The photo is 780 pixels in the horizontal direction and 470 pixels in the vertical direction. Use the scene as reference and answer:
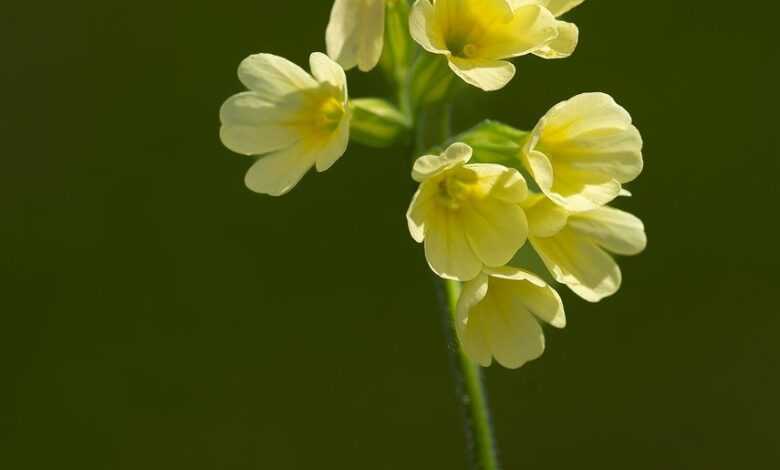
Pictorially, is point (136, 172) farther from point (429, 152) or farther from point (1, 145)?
point (429, 152)

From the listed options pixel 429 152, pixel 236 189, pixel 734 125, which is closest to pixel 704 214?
pixel 734 125

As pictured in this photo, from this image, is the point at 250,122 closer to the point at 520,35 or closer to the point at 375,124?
the point at 375,124

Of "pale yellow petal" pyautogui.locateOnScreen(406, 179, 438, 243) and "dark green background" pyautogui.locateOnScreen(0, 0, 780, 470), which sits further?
"dark green background" pyautogui.locateOnScreen(0, 0, 780, 470)

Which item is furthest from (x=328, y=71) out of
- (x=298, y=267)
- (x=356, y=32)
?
(x=298, y=267)

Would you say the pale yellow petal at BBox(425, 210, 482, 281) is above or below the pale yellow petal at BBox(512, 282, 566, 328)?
above

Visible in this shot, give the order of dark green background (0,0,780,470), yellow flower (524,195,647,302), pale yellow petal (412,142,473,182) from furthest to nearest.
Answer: dark green background (0,0,780,470) < yellow flower (524,195,647,302) < pale yellow petal (412,142,473,182)

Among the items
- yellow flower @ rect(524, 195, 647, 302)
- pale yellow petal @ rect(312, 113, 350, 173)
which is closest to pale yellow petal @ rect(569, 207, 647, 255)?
yellow flower @ rect(524, 195, 647, 302)

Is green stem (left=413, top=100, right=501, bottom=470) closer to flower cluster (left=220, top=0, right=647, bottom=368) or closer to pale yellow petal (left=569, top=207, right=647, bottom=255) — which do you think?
flower cluster (left=220, top=0, right=647, bottom=368)
